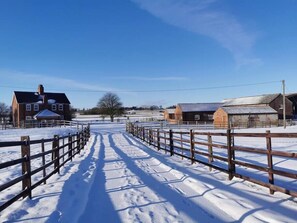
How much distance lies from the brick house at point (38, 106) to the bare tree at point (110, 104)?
23.8m

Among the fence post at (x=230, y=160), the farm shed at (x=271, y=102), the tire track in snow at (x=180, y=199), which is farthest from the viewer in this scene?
the farm shed at (x=271, y=102)

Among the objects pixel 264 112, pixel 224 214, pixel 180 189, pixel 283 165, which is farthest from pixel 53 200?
pixel 264 112

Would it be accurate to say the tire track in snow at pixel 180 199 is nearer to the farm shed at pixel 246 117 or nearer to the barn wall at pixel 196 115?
the farm shed at pixel 246 117

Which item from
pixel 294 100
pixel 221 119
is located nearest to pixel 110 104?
pixel 221 119

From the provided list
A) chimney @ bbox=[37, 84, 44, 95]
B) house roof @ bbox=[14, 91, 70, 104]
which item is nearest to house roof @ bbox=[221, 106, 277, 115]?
house roof @ bbox=[14, 91, 70, 104]

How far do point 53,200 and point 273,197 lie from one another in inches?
173

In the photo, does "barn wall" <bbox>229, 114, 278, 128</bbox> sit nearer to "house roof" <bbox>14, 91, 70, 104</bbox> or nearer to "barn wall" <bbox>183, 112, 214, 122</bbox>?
"barn wall" <bbox>183, 112, 214, 122</bbox>

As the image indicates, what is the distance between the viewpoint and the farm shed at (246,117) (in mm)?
54812

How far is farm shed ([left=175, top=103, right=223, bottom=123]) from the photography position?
71.8 metres

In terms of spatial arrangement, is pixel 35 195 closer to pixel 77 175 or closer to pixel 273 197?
pixel 77 175

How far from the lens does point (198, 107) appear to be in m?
73.3

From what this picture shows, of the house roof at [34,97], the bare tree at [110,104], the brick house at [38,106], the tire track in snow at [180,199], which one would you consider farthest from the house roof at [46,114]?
the tire track in snow at [180,199]

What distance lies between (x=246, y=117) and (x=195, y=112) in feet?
58.8

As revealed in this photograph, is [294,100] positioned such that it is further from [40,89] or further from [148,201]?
[148,201]
